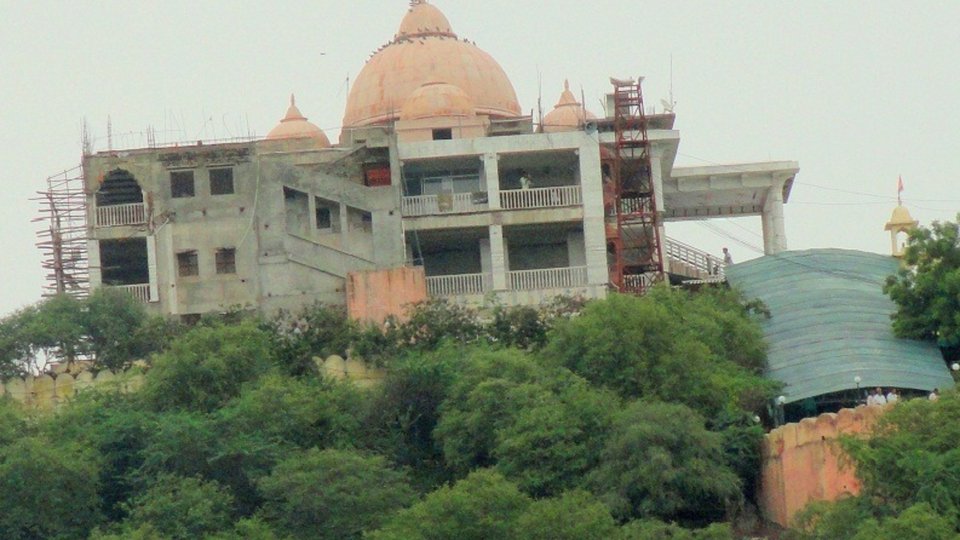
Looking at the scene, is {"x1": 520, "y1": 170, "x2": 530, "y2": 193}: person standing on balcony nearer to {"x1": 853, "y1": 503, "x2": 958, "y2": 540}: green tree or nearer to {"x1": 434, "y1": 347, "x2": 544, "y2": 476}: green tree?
{"x1": 434, "y1": 347, "x2": 544, "y2": 476}: green tree

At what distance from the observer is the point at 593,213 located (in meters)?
53.7

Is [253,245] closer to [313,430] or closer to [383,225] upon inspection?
[383,225]

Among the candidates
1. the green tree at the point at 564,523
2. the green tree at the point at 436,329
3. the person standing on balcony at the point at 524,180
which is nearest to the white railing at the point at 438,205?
the person standing on balcony at the point at 524,180

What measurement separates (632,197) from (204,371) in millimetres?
12890

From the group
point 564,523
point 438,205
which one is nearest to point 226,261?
point 438,205

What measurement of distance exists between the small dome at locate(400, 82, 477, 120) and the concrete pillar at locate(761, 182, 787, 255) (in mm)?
7212

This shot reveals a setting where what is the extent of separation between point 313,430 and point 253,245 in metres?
9.14

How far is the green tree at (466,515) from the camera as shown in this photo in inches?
1516

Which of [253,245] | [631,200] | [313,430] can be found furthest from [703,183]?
[313,430]

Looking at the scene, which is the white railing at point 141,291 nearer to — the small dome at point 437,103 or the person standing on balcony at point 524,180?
the small dome at point 437,103

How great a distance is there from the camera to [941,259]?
4778cm

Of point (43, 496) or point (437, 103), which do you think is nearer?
point (43, 496)

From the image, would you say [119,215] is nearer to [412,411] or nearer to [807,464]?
[412,411]

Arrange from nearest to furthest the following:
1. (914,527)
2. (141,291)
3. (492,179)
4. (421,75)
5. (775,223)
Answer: (914,527), (141,291), (492,179), (775,223), (421,75)
